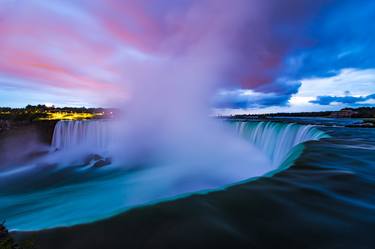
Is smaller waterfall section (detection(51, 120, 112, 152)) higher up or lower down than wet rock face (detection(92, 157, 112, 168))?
higher up

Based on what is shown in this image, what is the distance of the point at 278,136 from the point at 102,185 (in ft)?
39.7

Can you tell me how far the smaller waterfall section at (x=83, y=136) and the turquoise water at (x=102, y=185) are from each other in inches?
232

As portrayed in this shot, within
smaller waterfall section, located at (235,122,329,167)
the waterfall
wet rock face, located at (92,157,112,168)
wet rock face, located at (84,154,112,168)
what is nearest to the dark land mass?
the waterfall

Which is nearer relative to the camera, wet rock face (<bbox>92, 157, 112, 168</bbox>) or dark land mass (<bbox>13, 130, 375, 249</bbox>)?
dark land mass (<bbox>13, 130, 375, 249</bbox>)

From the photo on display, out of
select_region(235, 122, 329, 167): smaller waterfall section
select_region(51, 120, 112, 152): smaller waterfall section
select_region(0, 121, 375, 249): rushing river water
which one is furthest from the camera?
select_region(51, 120, 112, 152): smaller waterfall section

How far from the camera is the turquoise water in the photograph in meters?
8.05

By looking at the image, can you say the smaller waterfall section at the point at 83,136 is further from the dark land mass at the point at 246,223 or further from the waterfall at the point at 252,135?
the dark land mass at the point at 246,223

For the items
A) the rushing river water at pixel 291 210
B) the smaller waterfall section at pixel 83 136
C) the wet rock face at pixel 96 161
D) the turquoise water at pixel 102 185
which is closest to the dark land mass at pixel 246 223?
the rushing river water at pixel 291 210

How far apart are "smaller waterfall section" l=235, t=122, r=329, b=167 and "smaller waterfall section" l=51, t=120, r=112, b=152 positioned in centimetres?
1603

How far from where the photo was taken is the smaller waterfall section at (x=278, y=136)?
11.3 meters

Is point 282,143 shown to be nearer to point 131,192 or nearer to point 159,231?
point 131,192

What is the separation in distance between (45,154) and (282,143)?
2571cm

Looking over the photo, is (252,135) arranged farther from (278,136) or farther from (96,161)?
(96,161)

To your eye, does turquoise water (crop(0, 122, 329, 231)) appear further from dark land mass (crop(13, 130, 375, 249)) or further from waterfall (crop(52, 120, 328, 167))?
dark land mass (crop(13, 130, 375, 249))
